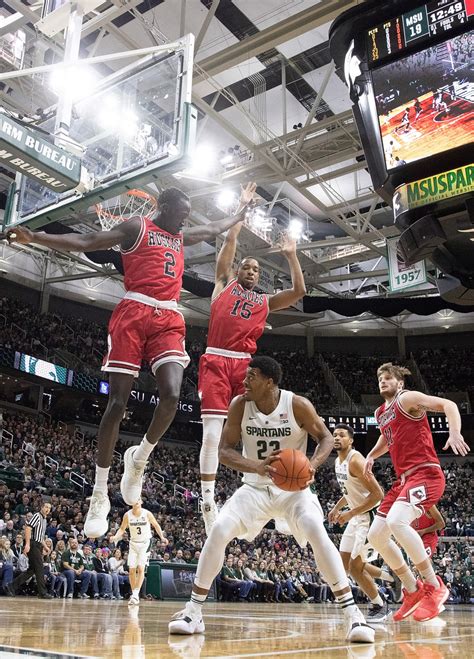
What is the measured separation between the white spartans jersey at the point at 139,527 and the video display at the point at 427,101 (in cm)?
694

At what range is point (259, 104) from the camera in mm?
16609

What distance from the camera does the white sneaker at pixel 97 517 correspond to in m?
Answer: 4.73

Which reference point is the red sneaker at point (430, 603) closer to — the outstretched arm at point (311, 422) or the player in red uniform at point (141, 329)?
the outstretched arm at point (311, 422)

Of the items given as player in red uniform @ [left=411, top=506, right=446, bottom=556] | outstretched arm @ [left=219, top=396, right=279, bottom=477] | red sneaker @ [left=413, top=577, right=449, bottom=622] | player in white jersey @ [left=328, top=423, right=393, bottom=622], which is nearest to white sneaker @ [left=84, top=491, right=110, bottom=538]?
outstretched arm @ [left=219, top=396, right=279, bottom=477]

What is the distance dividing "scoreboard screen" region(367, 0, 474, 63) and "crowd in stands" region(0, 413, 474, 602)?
400 inches

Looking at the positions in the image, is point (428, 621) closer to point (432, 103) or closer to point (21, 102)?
point (432, 103)

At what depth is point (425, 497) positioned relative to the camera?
559 cm

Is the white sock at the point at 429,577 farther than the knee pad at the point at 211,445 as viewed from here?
No

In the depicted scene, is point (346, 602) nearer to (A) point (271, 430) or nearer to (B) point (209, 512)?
(A) point (271, 430)

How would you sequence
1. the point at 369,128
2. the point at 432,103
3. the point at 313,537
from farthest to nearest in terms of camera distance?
the point at 369,128 < the point at 432,103 < the point at 313,537

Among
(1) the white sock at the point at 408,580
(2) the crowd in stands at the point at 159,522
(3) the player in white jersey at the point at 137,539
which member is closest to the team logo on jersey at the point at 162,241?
(1) the white sock at the point at 408,580

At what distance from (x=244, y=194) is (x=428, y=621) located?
4.37 meters

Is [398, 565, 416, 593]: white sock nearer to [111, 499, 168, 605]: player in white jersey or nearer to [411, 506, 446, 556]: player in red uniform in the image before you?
[411, 506, 446, 556]: player in red uniform

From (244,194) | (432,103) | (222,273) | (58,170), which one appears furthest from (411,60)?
(58,170)
